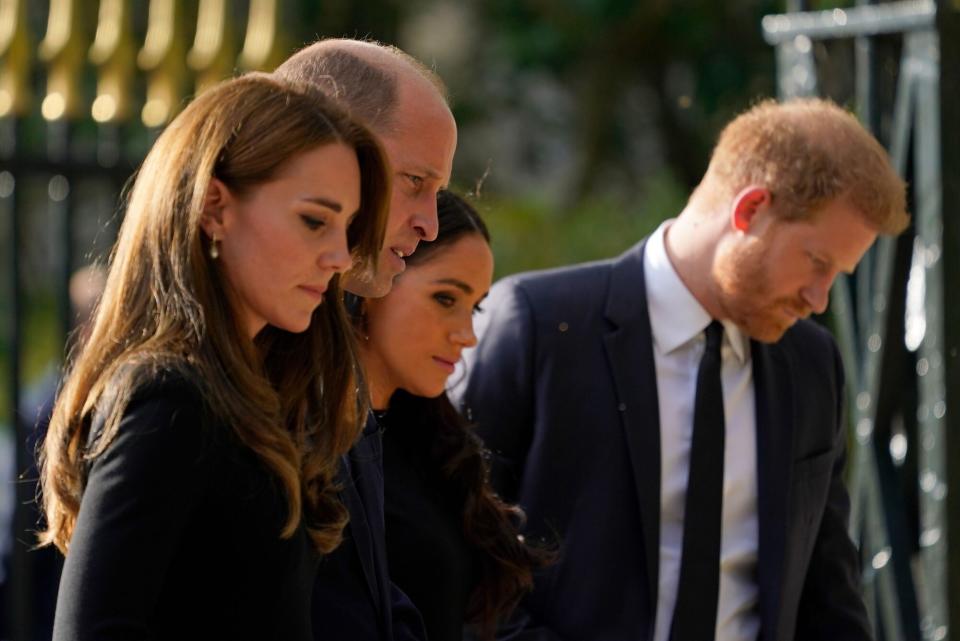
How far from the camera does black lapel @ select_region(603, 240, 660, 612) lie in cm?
297

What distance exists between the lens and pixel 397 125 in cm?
228

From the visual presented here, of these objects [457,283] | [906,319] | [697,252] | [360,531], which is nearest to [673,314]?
[697,252]

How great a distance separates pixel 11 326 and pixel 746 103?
4063 millimetres

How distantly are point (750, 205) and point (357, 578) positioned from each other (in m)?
1.39

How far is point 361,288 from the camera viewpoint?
2270 millimetres

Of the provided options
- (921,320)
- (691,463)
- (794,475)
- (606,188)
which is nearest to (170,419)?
(691,463)

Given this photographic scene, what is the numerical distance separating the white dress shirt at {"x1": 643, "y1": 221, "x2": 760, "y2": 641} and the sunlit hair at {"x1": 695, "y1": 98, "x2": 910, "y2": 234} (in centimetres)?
24

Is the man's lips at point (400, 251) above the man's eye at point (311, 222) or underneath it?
underneath

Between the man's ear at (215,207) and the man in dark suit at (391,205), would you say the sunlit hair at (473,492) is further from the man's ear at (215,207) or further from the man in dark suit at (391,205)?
the man's ear at (215,207)

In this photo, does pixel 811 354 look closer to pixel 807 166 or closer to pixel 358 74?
pixel 807 166

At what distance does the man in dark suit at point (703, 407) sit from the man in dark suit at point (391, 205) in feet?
2.33

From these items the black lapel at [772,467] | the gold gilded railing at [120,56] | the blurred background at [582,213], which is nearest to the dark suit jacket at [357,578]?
the blurred background at [582,213]

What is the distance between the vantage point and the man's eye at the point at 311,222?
1.88 meters

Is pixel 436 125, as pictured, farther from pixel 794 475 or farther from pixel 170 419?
pixel 794 475
